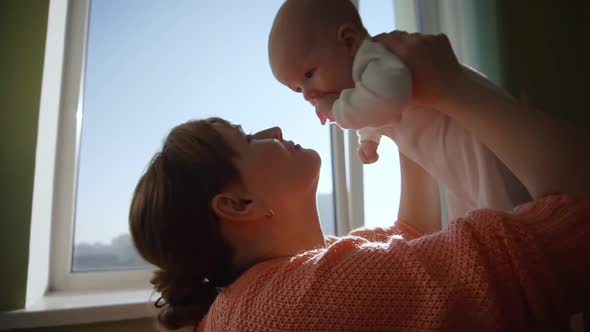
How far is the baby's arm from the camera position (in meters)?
0.53

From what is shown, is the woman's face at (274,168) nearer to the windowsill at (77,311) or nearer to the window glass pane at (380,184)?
the windowsill at (77,311)

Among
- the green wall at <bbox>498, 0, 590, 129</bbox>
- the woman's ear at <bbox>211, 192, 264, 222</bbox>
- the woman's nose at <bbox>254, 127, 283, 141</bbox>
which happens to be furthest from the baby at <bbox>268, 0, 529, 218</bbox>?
the green wall at <bbox>498, 0, 590, 129</bbox>

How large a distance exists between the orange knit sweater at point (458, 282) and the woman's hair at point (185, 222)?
0.68ft

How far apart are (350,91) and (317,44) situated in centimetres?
13

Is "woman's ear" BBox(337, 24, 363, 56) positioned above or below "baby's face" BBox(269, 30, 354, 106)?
above

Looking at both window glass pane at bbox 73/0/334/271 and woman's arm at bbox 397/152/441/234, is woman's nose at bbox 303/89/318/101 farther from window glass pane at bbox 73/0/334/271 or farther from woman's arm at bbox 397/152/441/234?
window glass pane at bbox 73/0/334/271

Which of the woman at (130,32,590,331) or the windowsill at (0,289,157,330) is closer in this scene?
the woman at (130,32,590,331)

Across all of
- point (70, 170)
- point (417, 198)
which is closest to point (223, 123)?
point (417, 198)

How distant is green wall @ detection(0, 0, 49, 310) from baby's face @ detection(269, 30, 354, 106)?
2.39 feet

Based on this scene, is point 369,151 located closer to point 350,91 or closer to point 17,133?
point 350,91

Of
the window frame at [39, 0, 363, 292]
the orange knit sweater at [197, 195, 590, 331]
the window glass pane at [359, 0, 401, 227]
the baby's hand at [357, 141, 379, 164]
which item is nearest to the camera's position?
the orange knit sweater at [197, 195, 590, 331]

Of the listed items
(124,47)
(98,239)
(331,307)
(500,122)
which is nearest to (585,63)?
(500,122)

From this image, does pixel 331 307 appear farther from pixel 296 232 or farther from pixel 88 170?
pixel 88 170

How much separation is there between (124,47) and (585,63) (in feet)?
4.63
